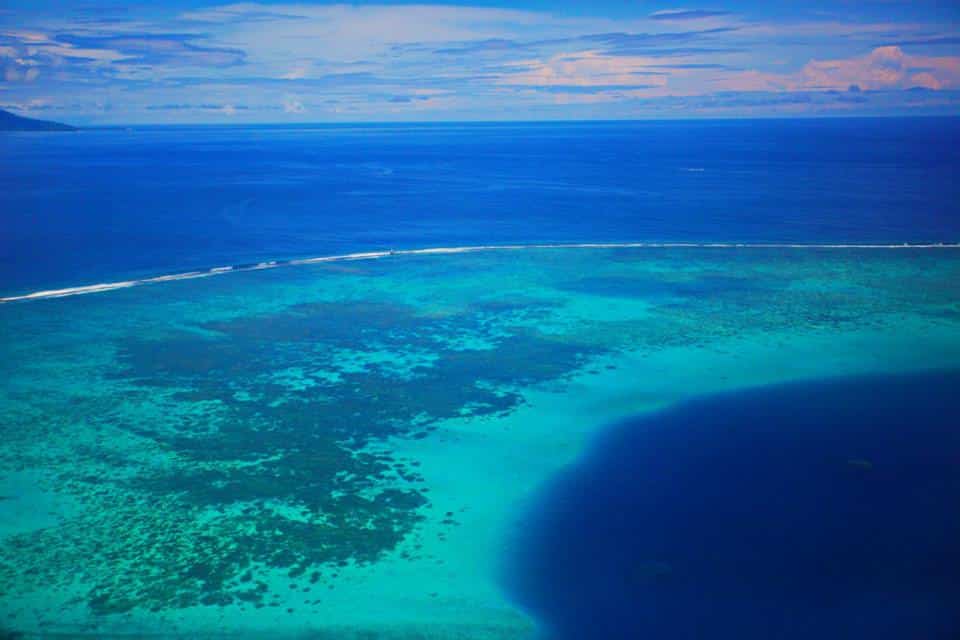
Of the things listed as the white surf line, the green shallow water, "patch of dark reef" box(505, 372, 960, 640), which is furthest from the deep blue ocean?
"patch of dark reef" box(505, 372, 960, 640)

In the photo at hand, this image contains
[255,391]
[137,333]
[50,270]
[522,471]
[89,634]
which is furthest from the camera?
[50,270]

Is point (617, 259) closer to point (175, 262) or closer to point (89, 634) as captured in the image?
point (175, 262)

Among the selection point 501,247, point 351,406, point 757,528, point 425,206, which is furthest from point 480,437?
point 425,206

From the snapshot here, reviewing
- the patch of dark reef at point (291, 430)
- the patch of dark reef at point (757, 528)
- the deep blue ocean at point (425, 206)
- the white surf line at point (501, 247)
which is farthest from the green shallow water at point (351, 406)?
the deep blue ocean at point (425, 206)

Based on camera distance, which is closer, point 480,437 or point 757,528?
point 757,528

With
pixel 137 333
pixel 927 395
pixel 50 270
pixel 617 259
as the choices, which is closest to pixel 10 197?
pixel 50 270

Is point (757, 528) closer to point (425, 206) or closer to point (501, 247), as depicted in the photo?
point (501, 247)
